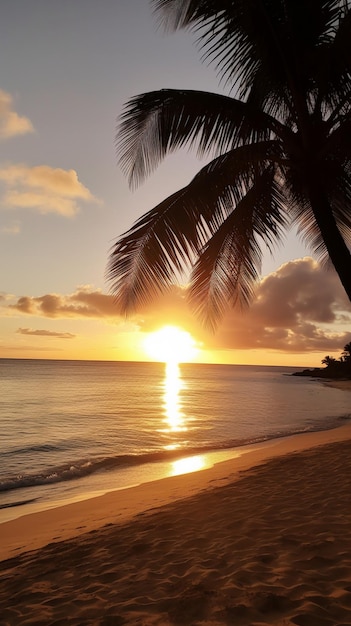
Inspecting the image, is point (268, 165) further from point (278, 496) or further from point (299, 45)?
point (278, 496)

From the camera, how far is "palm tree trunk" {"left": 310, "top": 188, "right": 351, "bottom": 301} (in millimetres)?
4484

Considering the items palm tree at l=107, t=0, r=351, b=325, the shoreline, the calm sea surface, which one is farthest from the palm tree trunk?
the calm sea surface

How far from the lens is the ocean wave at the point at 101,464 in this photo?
376 inches

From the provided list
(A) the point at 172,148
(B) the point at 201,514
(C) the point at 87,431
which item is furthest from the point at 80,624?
(C) the point at 87,431

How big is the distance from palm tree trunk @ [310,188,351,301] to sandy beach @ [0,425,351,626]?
260cm

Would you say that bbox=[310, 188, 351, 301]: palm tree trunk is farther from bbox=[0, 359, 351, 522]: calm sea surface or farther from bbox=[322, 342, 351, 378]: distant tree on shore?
bbox=[322, 342, 351, 378]: distant tree on shore

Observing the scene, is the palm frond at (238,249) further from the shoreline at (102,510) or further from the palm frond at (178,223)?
the shoreline at (102,510)

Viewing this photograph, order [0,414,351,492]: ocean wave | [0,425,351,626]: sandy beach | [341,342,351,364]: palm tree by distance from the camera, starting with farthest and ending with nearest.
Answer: [341,342,351,364]: palm tree
[0,414,351,492]: ocean wave
[0,425,351,626]: sandy beach

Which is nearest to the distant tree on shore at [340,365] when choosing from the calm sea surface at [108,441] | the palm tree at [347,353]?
the palm tree at [347,353]

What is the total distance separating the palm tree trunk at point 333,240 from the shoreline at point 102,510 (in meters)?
4.22

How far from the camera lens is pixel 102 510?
683cm

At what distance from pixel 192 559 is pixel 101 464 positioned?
797 cm

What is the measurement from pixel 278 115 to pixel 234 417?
18890mm

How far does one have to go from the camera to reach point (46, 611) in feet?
10.4
